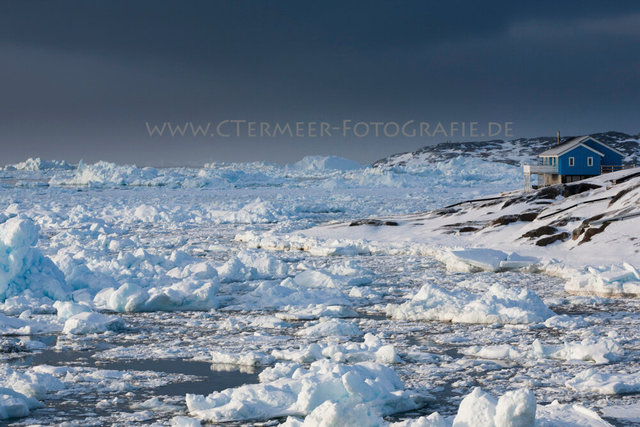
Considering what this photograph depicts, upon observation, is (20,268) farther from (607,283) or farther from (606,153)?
(606,153)

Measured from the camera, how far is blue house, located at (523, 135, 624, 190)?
1745 inches

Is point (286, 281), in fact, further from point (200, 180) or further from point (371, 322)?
point (200, 180)

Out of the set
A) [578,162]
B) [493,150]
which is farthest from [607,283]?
[493,150]

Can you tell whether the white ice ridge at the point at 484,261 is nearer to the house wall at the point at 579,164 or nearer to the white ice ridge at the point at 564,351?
the white ice ridge at the point at 564,351

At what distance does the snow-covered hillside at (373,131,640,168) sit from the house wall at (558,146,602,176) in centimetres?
8192

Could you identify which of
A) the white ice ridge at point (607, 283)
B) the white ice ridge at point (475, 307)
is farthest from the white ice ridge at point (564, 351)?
the white ice ridge at point (607, 283)

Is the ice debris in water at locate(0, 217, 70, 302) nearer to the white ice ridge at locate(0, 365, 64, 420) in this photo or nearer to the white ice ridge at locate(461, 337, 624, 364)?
the white ice ridge at locate(0, 365, 64, 420)

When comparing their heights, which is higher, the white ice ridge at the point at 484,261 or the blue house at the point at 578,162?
the blue house at the point at 578,162

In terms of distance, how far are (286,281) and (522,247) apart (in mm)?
9296

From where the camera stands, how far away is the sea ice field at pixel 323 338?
811 centimetres

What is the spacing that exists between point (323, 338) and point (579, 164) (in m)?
35.9

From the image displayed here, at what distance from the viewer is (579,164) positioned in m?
44.5

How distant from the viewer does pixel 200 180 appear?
90688 mm

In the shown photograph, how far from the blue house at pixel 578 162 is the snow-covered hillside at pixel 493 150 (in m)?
81.3
